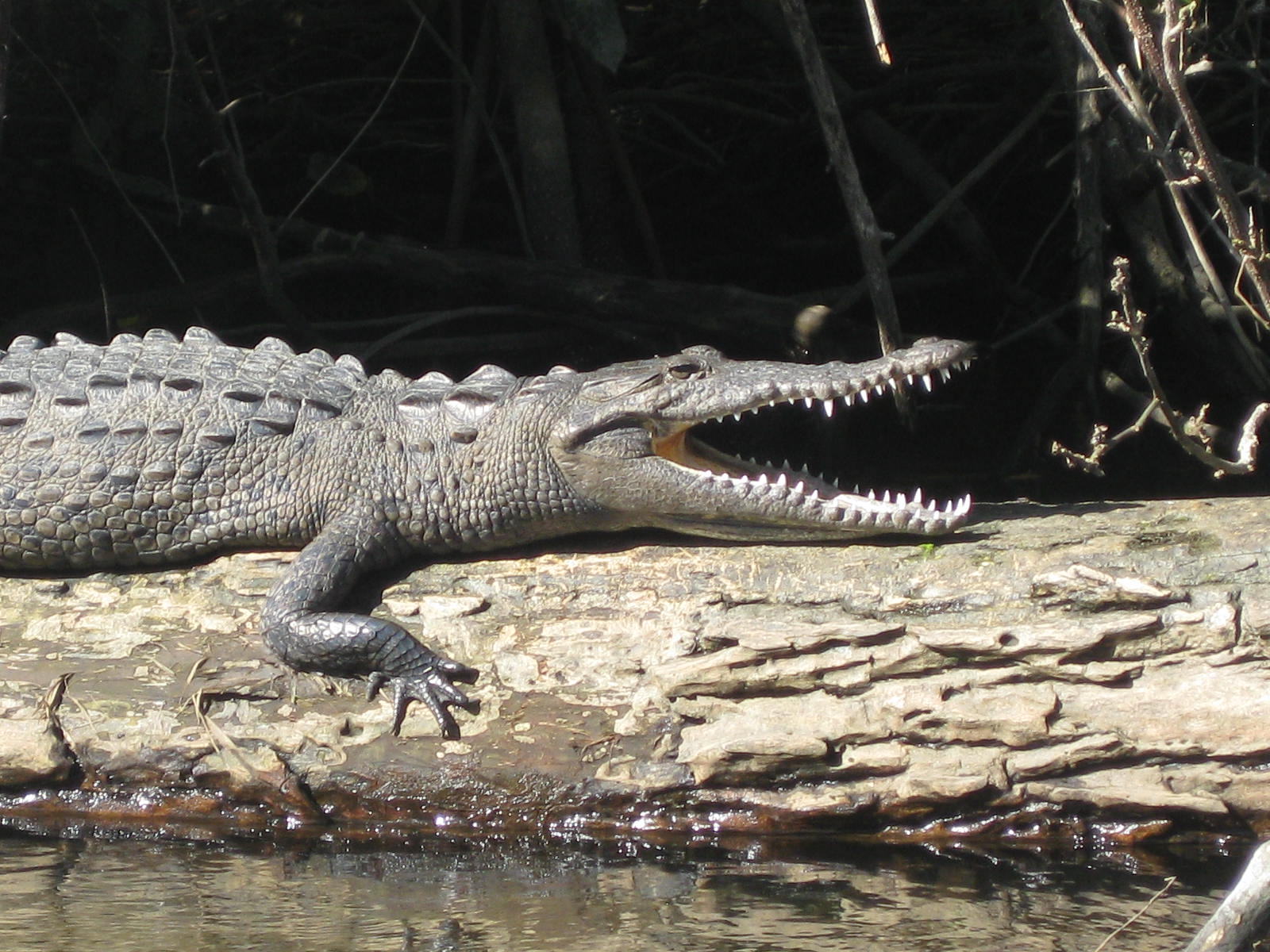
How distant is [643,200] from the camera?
627 centimetres

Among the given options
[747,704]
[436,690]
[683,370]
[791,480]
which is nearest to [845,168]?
[683,370]

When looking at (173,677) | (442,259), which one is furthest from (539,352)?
(173,677)

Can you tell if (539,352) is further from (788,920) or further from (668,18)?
(788,920)

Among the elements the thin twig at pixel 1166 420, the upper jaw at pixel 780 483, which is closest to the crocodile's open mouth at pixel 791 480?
the upper jaw at pixel 780 483

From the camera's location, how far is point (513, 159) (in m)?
6.94

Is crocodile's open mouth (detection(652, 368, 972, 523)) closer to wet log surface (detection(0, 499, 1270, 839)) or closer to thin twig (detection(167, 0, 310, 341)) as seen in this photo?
wet log surface (detection(0, 499, 1270, 839))

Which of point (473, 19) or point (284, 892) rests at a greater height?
point (473, 19)

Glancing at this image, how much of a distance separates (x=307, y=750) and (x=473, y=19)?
15.0ft

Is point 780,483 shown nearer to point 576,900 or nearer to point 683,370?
point 683,370

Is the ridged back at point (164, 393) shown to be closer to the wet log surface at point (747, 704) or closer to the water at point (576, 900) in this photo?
the wet log surface at point (747, 704)

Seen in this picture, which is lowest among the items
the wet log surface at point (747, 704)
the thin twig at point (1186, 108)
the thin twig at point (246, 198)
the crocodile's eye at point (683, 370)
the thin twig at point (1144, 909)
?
the thin twig at point (1144, 909)

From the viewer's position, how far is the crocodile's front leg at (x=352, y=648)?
329cm

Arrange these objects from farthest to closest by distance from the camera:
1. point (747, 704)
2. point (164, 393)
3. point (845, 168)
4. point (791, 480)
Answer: point (845, 168) → point (164, 393) → point (791, 480) → point (747, 704)

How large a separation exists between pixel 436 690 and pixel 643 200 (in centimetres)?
348
